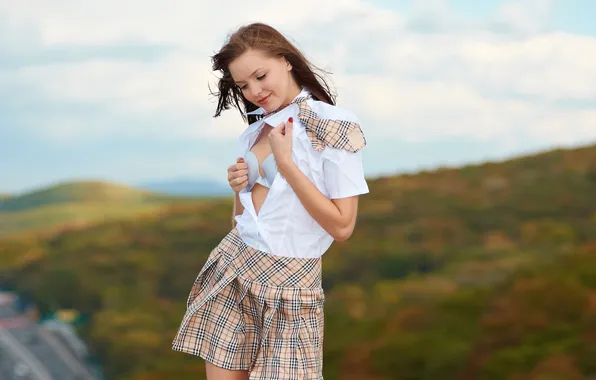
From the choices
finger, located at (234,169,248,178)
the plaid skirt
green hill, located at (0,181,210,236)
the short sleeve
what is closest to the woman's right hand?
finger, located at (234,169,248,178)

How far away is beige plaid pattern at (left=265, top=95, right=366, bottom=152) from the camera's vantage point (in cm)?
262

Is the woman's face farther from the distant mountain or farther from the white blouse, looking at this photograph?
the distant mountain

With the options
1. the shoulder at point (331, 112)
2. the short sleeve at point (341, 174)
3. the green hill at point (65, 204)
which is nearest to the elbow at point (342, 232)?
the short sleeve at point (341, 174)

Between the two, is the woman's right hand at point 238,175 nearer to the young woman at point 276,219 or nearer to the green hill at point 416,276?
the young woman at point 276,219

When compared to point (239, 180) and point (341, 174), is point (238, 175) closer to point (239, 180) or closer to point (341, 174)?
point (239, 180)

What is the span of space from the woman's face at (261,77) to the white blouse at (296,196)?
6 cm

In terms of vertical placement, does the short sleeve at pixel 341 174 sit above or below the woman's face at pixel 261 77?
below

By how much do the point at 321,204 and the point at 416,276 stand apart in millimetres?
10469

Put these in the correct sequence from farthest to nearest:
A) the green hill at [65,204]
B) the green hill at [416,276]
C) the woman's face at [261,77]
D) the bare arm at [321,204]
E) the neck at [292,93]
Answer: the green hill at [65,204]
the green hill at [416,276]
the neck at [292,93]
the woman's face at [261,77]
the bare arm at [321,204]

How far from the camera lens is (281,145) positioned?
8.46 ft

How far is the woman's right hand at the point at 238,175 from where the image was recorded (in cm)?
274

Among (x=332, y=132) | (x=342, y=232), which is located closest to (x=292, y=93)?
(x=332, y=132)

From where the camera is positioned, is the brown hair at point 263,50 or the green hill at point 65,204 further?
the green hill at point 65,204

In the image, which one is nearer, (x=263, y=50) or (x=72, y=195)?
(x=263, y=50)
